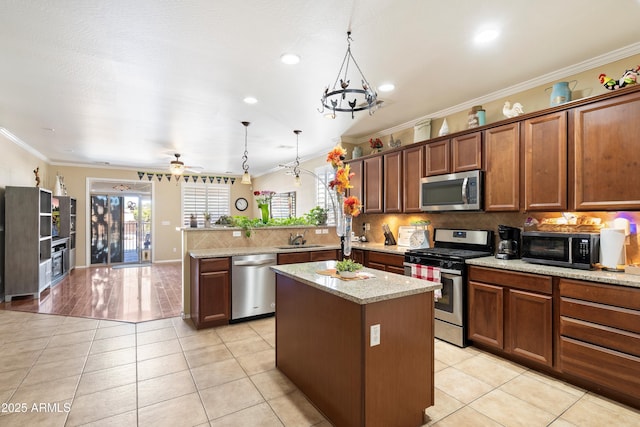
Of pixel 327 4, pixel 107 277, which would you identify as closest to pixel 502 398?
pixel 327 4

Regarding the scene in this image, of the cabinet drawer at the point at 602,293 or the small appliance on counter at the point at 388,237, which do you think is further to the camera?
the small appliance on counter at the point at 388,237

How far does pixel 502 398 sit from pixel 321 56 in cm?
313

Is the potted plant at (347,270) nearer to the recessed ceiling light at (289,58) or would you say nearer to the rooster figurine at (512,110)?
the recessed ceiling light at (289,58)

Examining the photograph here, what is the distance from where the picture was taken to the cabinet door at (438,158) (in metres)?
3.80

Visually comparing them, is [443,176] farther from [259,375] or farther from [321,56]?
[259,375]

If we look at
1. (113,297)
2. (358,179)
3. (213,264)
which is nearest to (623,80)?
(358,179)

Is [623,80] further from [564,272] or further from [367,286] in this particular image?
[367,286]

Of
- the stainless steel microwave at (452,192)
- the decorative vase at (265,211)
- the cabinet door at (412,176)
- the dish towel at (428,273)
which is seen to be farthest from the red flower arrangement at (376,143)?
the dish towel at (428,273)

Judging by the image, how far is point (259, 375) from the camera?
272 cm

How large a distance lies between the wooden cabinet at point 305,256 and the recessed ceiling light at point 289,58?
7.79 ft

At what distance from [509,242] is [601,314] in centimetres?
104

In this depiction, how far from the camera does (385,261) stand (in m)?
4.24

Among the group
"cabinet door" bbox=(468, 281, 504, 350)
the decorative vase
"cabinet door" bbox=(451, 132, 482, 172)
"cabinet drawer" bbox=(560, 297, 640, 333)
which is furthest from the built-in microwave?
the decorative vase

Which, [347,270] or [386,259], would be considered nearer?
[347,270]
